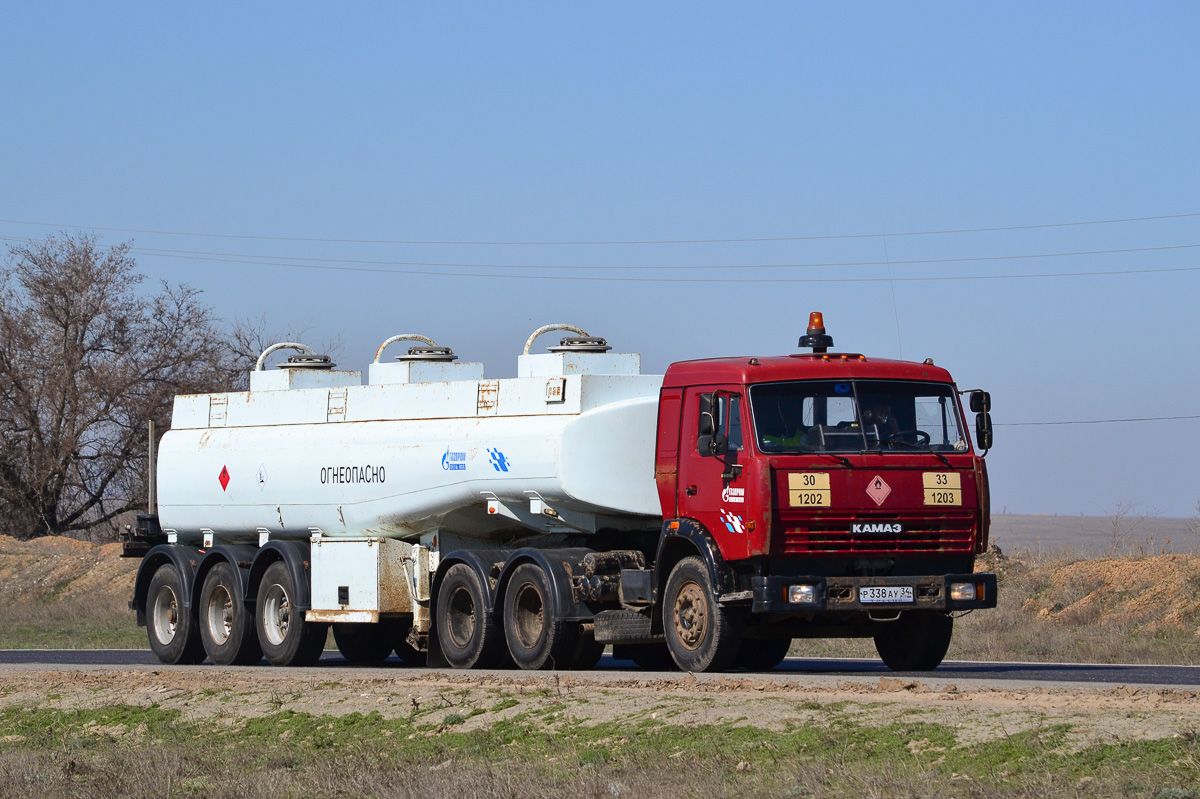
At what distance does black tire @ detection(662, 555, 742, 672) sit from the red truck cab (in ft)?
0.07

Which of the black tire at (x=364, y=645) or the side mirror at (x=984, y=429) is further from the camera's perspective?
the black tire at (x=364, y=645)

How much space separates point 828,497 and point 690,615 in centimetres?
201

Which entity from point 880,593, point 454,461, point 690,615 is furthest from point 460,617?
point 880,593

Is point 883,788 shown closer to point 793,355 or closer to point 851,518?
point 851,518

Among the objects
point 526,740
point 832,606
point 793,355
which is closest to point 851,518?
point 832,606

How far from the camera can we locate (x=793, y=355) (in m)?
15.7

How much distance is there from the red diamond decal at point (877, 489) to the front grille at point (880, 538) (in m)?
0.23

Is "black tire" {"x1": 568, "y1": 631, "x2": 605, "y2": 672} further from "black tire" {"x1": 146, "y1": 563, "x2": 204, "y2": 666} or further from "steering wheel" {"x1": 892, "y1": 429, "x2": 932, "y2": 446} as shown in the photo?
"black tire" {"x1": 146, "y1": 563, "x2": 204, "y2": 666}

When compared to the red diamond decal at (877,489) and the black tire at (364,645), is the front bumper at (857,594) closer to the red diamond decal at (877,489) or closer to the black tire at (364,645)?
the red diamond decal at (877,489)

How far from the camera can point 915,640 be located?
16.2 metres

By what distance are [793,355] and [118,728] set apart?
726cm

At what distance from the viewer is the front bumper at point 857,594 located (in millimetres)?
14312

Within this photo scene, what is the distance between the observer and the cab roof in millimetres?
15023

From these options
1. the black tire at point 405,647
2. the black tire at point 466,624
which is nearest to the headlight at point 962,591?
the black tire at point 466,624
